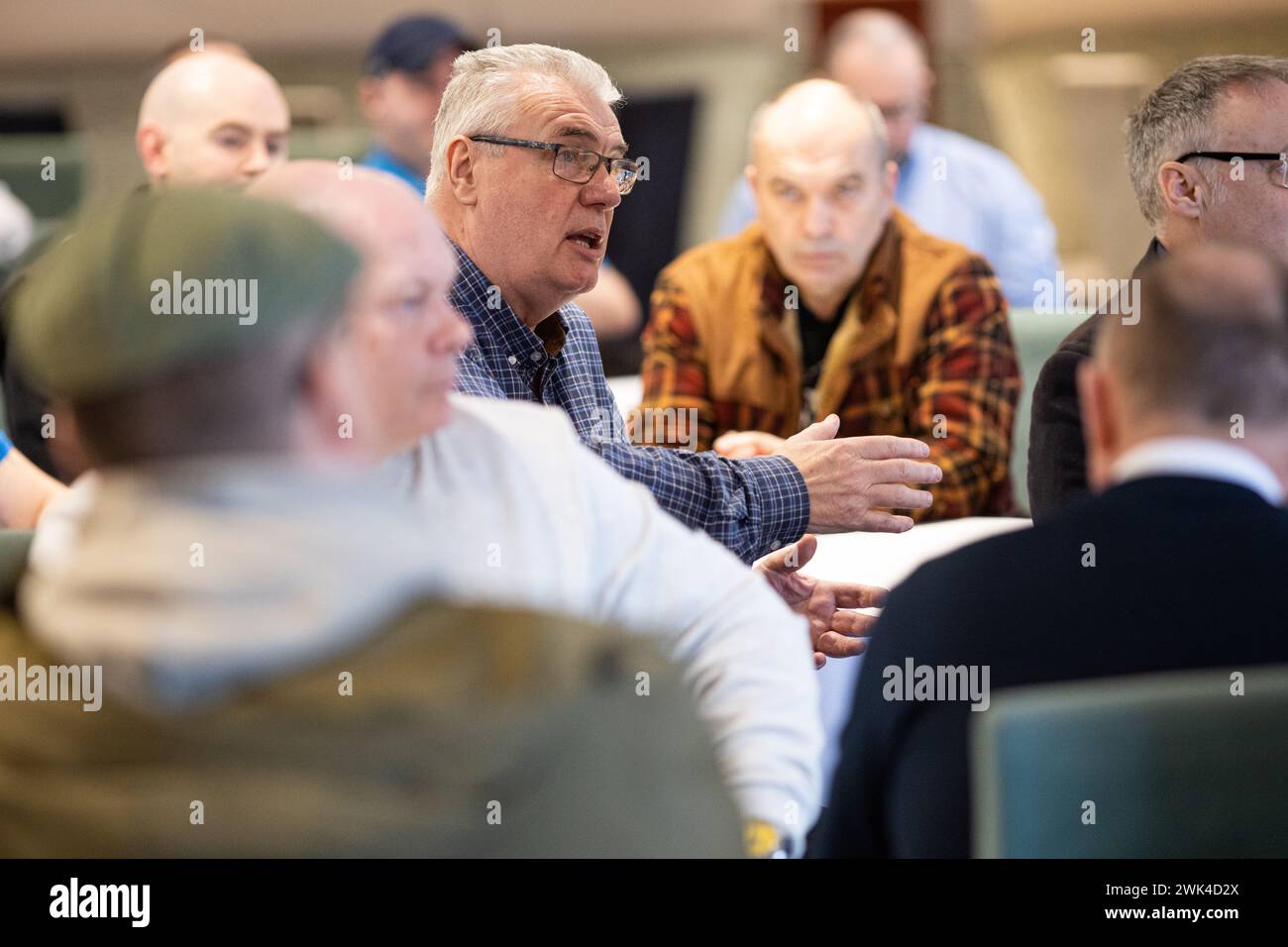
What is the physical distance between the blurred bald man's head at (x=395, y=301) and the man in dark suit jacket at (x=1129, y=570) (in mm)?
478

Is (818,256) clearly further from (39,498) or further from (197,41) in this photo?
(197,41)

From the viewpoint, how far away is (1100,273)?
19.0 ft

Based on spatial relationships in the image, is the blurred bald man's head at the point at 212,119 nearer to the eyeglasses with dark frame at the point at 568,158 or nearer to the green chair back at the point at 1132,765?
the eyeglasses with dark frame at the point at 568,158

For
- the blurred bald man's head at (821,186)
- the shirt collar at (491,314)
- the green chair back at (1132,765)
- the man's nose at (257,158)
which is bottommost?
the green chair back at (1132,765)

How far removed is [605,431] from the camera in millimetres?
2193

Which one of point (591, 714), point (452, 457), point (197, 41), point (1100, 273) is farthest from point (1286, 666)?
point (1100, 273)

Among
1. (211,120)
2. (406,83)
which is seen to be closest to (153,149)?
(211,120)

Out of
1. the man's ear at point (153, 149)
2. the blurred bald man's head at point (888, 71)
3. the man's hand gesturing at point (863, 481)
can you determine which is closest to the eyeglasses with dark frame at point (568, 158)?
the man's hand gesturing at point (863, 481)

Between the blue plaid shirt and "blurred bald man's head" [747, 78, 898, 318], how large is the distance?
0.88 metres

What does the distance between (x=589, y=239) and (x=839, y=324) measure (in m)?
0.91

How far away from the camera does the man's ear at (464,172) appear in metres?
2.19

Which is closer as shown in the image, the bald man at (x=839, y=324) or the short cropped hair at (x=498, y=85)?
the short cropped hair at (x=498, y=85)

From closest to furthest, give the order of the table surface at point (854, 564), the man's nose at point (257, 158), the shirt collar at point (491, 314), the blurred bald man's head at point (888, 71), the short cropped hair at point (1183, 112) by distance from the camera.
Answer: the shirt collar at point (491, 314), the table surface at point (854, 564), the short cropped hair at point (1183, 112), the man's nose at point (257, 158), the blurred bald man's head at point (888, 71)
